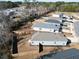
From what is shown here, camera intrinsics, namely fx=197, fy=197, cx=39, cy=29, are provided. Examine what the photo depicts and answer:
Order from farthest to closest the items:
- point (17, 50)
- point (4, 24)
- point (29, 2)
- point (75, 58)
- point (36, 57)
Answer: point (29, 2) < point (4, 24) < point (17, 50) < point (36, 57) < point (75, 58)

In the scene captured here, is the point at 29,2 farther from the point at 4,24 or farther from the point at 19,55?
the point at 19,55

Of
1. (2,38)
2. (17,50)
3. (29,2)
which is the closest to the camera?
(17,50)

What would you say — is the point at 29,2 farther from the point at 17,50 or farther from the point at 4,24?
the point at 17,50

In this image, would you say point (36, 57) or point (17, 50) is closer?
point (36, 57)

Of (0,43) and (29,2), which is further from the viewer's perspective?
(29,2)

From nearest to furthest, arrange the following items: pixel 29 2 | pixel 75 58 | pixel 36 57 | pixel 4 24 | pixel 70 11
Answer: pixel 75 58
pixel 36 57
pixel 4 24
pixel 70 11
pixel 29 2

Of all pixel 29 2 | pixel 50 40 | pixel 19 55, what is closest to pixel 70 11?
pixel 29 2

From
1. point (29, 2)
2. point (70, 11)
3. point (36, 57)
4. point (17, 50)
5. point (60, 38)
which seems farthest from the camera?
point (29, 2)

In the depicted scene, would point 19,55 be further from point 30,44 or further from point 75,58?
point 75,58

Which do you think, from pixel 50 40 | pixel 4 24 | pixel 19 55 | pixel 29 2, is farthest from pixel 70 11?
pixel 19 55
